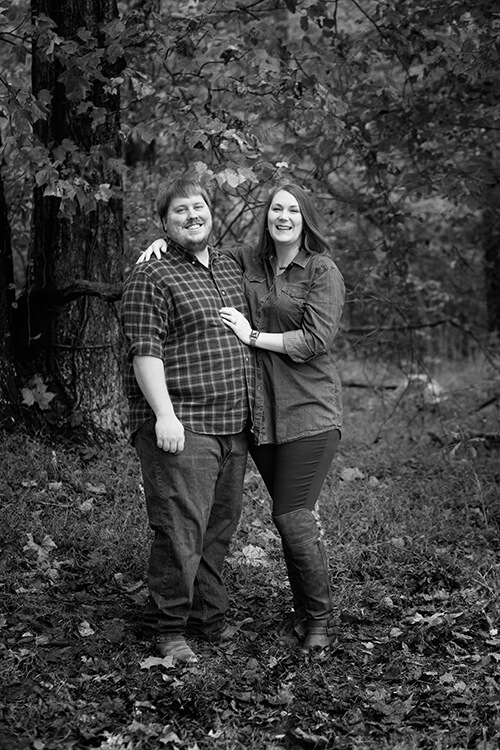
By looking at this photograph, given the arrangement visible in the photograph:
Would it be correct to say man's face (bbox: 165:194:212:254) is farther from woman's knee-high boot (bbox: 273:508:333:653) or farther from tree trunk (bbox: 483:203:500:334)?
Answer: tree trunk (bbox: 483:203:500:334)

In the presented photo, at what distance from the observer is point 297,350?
12.8 ft

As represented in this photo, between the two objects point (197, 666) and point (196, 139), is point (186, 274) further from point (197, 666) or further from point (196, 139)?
point (197, 666)

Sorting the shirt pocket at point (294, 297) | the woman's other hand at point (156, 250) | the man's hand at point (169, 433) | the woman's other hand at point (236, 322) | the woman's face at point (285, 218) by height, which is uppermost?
the woman's face at point (285, 218)

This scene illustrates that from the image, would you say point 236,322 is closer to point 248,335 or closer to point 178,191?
point 248,335

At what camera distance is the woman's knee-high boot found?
405 cm

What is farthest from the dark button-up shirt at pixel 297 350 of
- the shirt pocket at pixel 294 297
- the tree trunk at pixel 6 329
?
the tree trunk at pixel 6 329

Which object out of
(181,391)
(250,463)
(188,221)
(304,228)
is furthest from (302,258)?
(250,463)

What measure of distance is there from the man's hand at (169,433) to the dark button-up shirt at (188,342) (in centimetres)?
10

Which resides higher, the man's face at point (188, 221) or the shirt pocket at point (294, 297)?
the man's face at point (188, 221)

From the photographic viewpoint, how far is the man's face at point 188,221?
3836mm

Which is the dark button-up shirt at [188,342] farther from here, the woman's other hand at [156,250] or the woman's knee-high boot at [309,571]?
the woman's knee-high boot at [309,571]

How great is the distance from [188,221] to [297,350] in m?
0.80

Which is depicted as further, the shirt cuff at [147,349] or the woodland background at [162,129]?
the woodland background at [162,129]

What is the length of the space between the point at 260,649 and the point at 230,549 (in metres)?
1.08
